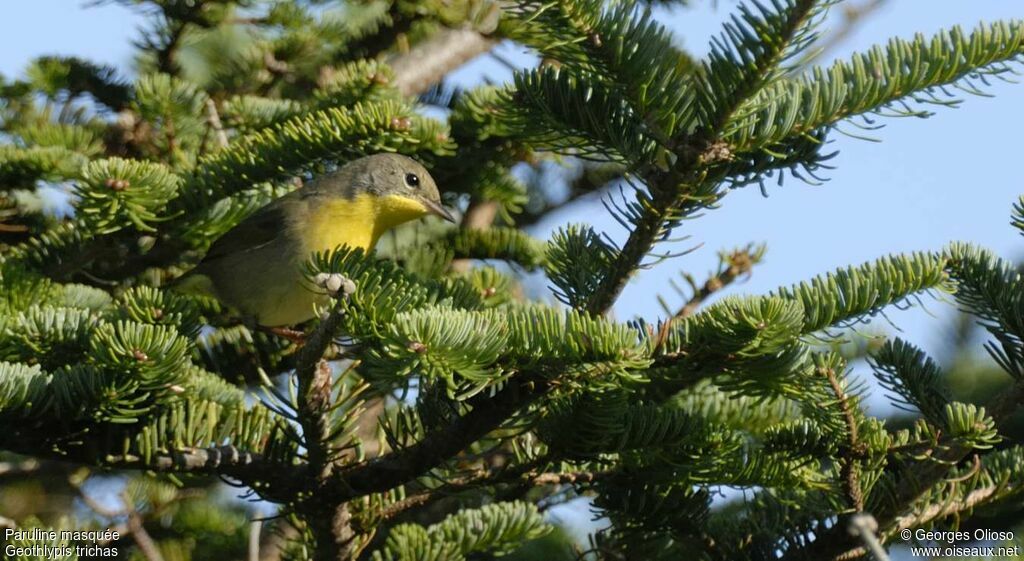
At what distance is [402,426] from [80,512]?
2.79 m

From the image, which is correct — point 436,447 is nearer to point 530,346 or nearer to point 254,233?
point 530,346

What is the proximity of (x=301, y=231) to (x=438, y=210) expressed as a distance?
78 centimetres

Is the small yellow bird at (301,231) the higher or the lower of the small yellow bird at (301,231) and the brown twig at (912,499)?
the higher

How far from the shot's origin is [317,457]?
3.31m

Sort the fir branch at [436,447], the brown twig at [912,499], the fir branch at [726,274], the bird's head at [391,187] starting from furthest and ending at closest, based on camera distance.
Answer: the bird's head at [391,187]
the fir branch at [726,274]
the brown twig at [912,499]
the fir branch at [436,447]

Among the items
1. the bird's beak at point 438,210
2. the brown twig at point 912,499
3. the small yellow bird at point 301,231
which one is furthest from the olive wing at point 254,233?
the brown twig at point 912,499

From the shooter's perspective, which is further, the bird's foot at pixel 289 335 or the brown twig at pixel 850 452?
the bird's foot at pixel 289 335

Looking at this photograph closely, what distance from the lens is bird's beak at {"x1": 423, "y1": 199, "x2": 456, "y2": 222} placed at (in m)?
5.76

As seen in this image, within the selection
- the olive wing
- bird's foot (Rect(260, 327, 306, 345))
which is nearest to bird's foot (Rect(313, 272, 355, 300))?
bird's foot (Rect(260, 327, 306, 345))

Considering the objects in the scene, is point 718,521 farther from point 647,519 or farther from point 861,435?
point 861,435

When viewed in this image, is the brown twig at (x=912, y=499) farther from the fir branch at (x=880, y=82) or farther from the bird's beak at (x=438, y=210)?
the bird's beak at (x=438, y=210)

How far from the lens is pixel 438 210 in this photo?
19.0ft

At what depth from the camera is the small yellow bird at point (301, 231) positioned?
18.2 ft

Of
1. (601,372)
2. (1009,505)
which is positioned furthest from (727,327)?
(1009,505)
